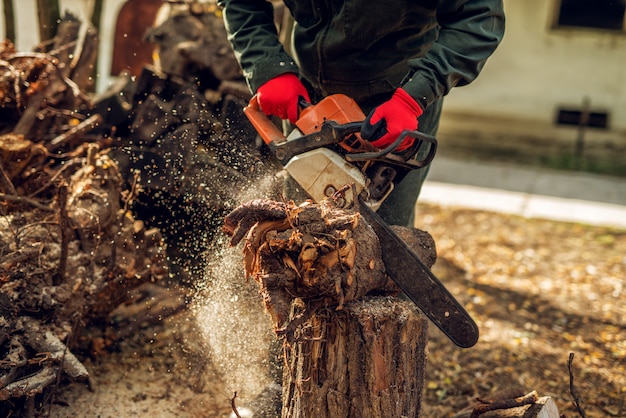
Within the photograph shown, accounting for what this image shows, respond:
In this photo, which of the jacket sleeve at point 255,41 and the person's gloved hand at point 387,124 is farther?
the jacket sleeve at point 255,41

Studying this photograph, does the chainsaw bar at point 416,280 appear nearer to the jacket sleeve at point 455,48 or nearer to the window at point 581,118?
the jacket sleeve at point 455,48

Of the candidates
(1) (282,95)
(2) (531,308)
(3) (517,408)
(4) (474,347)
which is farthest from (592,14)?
(3) (517,408)

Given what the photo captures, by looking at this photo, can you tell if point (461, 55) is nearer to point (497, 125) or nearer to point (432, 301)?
point (432, 301)

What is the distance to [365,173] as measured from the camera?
2441mm

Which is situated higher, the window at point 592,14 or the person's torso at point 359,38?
the window at point 592,14

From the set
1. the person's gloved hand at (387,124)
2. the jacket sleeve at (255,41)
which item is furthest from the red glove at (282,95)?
the person's gloved hand at (387,124)

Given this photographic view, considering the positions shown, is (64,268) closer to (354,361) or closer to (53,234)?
(53,234)

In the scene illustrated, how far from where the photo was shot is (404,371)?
2303 millimetres

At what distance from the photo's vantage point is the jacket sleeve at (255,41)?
280 centimetres

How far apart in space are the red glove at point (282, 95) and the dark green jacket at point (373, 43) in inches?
1.7

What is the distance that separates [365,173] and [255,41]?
2.86ft

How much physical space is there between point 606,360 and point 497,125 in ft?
18.1

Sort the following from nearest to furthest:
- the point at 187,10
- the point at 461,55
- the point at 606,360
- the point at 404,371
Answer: the point at 404,371 < the point at 461,55 < the point at 606,360 < the point at 187,10

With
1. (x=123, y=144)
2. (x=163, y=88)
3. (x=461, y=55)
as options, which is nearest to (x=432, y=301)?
(x=461, y=55)
